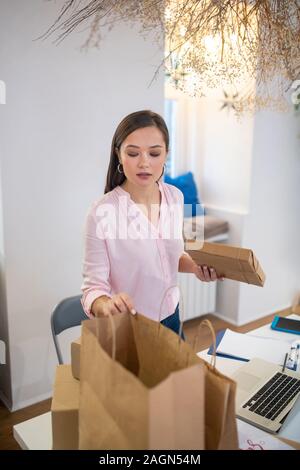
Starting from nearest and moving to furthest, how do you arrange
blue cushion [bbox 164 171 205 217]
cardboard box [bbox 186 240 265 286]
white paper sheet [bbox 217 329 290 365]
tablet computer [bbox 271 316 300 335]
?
cardboard box [bbox 186 240 265 286] → white paper sheet [bbox 217 329 290 365] → tablet computer [bbox 271 316 300 335] → blue cushion [bbox 164 171 205 217]

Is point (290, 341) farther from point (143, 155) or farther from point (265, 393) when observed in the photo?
point (143, 155)

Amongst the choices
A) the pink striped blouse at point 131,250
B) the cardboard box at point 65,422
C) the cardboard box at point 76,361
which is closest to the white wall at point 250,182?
the pink striped blouse at point 131,250

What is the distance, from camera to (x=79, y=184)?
7.00ft

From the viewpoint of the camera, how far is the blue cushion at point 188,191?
3.14 metres

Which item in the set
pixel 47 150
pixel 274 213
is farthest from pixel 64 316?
pixel 274 213

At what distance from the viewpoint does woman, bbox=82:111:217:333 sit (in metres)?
1.16

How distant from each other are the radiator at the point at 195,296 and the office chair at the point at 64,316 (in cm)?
134

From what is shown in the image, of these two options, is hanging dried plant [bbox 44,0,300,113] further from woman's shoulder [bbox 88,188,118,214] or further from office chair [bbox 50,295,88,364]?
office chair [bbox 50,295,88,364]

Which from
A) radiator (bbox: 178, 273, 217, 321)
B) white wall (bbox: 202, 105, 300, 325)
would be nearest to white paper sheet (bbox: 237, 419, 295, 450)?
radiator (bbox: 178, 273, 217, 321)

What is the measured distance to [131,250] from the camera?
47.6 inches

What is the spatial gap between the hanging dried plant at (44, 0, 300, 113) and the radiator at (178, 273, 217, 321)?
164 cm
